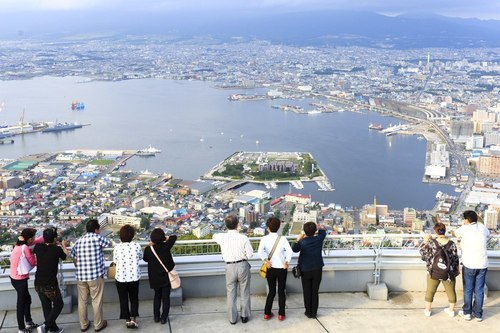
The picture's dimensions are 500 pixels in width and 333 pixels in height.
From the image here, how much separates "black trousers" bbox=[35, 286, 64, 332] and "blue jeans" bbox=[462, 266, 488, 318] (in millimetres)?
1011

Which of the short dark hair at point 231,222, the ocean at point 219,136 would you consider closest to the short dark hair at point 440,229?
the short dark hair at point 231,222

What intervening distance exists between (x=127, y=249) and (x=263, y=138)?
1317 cm

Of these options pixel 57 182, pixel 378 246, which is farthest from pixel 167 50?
pixel 378 246

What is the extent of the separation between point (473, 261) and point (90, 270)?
949 mm

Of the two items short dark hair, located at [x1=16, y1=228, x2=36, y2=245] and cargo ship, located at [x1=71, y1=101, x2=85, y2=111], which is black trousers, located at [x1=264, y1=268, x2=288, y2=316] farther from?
cargo ship, located at [x1=71, y1=101, x2=85, y2=111]

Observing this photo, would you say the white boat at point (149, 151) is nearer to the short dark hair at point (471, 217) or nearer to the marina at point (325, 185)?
the marina at point (325, 185)

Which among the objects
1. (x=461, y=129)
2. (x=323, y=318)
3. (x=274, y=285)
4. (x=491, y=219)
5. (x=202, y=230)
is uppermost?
(x=274, y=285)

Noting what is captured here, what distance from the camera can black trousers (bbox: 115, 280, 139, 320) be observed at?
150 cm

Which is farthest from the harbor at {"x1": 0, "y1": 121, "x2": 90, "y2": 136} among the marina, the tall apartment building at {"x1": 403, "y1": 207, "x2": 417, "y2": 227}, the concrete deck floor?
the concrete deck floor

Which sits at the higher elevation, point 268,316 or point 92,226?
point 92,226

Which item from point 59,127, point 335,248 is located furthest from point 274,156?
point 335,248

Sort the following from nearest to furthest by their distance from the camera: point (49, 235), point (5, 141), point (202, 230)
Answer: point (49, 235) < point (202, 230) < point (5, 141)

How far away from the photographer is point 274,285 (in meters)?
1.54

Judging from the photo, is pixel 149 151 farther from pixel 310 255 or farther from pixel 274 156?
pixel 310 255
